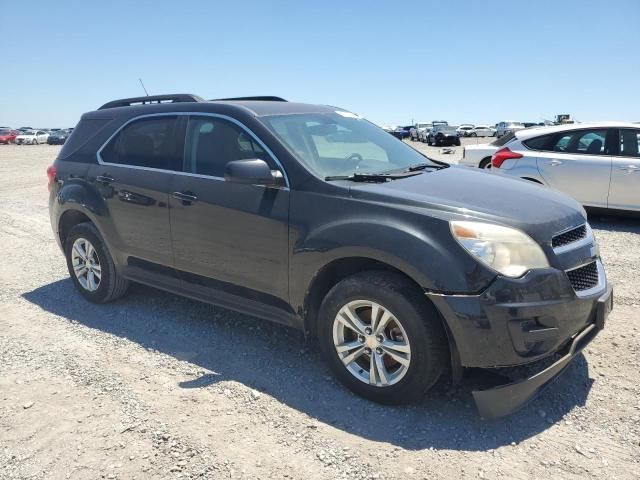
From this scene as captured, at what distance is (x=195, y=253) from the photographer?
381 centimetres

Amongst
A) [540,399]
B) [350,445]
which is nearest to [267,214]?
[350,445]

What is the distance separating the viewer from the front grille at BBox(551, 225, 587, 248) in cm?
284

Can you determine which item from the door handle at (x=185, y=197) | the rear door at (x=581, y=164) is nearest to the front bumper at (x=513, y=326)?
the door handle at (x=185, y=197)

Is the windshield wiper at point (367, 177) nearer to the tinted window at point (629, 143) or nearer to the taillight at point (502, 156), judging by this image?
the taillight at point (502, 156)

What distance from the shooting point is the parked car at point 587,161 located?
286 inches

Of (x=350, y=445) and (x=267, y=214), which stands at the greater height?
(x=267, y=214)

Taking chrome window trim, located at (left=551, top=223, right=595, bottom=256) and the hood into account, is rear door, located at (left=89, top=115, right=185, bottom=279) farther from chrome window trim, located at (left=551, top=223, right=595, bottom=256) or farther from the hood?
chrome window trim, located at (left=551, top=223, right=595, bottom=256)

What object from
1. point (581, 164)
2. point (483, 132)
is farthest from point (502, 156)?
point (483, 132)

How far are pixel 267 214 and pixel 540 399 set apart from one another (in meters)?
2.07

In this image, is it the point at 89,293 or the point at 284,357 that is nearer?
the point at 284,357

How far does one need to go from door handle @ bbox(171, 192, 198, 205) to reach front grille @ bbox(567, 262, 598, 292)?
100 inches

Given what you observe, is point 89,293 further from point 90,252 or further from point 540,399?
point 540,399

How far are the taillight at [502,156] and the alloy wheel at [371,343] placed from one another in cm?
587

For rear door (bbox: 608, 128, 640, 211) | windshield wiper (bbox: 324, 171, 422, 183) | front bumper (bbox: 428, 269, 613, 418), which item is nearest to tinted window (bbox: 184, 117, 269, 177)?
windshield wiper (bbox: 324, 171, 422, 183)
